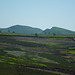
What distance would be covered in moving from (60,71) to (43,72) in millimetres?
15431

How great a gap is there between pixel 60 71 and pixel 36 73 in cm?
2173

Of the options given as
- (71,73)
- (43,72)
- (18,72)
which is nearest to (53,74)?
(43,72)

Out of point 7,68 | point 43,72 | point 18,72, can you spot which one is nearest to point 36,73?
point 43,72

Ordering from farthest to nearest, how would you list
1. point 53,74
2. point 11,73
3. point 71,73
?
point 71,73, point 53,74, point 11,73

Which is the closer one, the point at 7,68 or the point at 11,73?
the point at 11,73

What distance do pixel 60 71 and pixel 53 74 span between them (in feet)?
37.6

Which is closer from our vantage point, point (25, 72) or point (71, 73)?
point (25, 72)

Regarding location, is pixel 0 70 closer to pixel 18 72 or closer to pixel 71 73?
pixel 18 72

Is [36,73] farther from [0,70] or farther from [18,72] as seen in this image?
[0,70]

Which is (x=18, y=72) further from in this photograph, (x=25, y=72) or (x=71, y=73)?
(x=71, y=73)

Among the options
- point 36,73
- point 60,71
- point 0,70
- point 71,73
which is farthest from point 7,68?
point 71,73

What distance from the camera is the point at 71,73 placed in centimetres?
11300

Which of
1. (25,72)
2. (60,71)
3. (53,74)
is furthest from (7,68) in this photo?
(60,71)

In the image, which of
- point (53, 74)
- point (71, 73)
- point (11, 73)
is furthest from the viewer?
point (71, 73)
